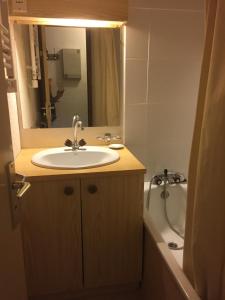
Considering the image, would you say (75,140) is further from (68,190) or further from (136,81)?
(136,81)

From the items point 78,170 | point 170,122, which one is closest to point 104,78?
point 170,122

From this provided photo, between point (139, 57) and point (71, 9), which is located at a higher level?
point (71, 9)

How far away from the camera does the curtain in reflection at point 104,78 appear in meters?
1.73

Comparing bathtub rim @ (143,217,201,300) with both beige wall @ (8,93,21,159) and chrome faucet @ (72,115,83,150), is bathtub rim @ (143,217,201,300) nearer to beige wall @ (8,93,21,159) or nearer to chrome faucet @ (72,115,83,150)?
chrome faucet @ (72,115,83,150)

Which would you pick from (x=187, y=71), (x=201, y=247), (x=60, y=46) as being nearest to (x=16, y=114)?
(x=60, y=46)

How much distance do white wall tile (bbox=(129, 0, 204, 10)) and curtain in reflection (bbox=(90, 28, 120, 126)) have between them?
238 mm

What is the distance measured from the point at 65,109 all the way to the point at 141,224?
91 cm

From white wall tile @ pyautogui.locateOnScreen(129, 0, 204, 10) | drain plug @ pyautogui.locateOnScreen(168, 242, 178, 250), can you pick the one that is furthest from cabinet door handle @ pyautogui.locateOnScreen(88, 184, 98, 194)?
white wall tile @ pyautogui.locateOnScreen(129, 0, 204, 10)

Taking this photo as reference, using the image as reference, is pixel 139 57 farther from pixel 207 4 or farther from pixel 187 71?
pixel 207 4

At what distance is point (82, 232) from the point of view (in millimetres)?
1451

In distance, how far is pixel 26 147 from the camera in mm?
1818

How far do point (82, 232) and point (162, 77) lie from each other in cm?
117

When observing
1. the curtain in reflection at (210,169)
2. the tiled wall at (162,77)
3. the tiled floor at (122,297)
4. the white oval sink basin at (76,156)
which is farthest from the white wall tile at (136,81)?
the tiled floor at (122,297)

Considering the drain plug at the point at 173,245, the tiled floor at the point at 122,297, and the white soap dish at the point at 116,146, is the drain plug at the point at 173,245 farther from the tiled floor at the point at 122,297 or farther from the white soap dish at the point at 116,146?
the white soap dish at the point at 116,146
